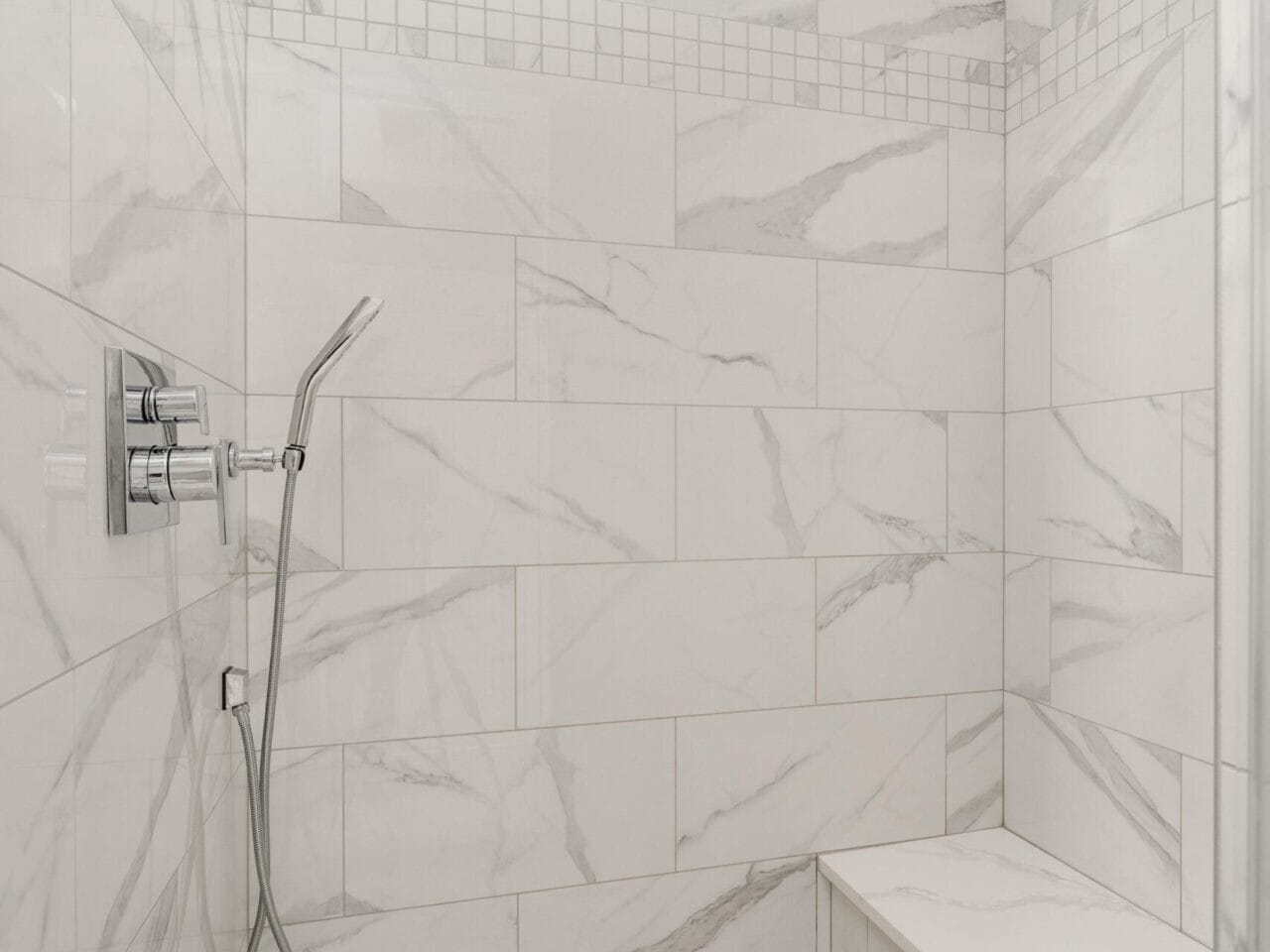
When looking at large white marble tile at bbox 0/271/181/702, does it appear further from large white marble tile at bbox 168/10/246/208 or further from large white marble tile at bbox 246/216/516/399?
large white marble tile at bbox 246/216/516/399

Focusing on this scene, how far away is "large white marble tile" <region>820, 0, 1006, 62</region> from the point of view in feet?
5.16

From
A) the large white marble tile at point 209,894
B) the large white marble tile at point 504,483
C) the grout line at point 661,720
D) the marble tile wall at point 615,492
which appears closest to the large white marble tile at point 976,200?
the marble tile wall at point 615,492

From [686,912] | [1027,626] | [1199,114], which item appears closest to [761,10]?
[1199,114]

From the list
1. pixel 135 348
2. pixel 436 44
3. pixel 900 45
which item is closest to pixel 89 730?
pixel 135 348

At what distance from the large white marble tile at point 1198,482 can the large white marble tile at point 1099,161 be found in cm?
31

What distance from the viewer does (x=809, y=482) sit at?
1.53m

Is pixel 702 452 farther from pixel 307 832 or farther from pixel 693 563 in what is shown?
pixel 307 832

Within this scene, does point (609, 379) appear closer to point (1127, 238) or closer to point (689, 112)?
point (689, 112)

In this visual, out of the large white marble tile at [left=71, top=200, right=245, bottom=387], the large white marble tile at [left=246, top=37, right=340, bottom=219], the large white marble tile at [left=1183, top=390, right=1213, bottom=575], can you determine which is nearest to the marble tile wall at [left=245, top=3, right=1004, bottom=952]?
the large white marble tile at [left=246, top=37, right=340, bottom=219]

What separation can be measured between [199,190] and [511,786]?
→ 0.97 m

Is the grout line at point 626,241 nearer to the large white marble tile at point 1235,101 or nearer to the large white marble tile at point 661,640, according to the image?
the large white marble tile at point 661,640

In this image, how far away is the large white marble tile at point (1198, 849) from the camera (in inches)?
48.4

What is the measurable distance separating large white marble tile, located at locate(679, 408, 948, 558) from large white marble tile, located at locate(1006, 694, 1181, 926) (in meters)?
0.40

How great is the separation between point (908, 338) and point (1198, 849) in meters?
0.93
